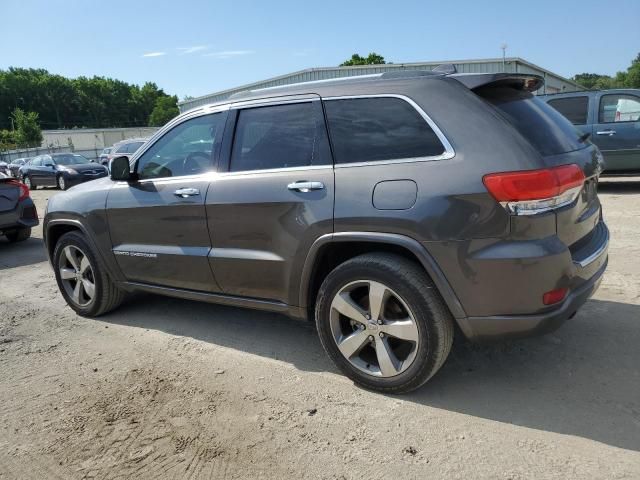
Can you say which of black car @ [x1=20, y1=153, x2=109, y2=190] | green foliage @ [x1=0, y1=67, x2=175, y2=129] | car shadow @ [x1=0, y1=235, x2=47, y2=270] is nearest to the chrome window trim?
car shadow @ [x1=0, y1=235, x2=47, y2=270]

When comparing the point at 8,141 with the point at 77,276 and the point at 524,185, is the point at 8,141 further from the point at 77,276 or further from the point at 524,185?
the point at 524,185

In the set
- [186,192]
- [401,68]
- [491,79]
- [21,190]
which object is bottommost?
[21,190]

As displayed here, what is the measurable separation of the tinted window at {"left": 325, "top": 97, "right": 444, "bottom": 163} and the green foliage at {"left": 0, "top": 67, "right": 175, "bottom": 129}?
409 feet

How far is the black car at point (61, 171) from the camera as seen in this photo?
20.0 meters

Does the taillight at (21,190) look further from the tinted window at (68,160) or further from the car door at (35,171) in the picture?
the car door at (35,171)

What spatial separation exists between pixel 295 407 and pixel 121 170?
7.78 feet

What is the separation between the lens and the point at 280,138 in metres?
3.50

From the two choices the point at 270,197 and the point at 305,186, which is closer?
the point at 305,186

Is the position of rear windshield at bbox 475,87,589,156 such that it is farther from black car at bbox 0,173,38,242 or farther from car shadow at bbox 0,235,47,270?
black car at bbox 0,173,38,242

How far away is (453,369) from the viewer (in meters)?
3.41

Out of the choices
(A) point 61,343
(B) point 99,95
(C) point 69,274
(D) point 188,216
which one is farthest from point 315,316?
(B) point 99,95

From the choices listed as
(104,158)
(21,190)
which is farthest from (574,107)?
(104,158)

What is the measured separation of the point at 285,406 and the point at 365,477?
79 cm

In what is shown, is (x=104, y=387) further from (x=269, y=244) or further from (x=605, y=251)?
(x=605, y=251)
